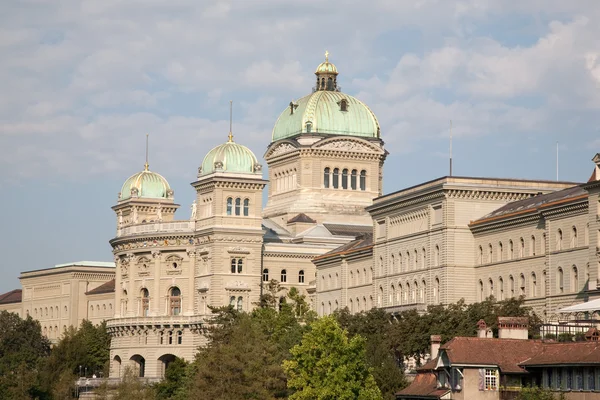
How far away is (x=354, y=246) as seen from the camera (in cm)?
17912

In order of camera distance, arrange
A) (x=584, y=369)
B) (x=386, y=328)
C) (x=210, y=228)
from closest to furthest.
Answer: (x=584, y=369) → (x=386, y=328) → (x=210, y=228)

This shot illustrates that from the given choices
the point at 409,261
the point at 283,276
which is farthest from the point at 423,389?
the point at 283,276

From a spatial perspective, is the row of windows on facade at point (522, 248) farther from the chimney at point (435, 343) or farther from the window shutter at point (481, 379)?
the window shutter at point (481, 379)

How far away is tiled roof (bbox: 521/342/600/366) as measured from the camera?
89.9m

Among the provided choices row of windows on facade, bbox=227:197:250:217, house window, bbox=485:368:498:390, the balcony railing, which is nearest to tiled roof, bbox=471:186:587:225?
house window, bbox=485:368:498:390

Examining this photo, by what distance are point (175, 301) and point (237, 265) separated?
10.2 meters

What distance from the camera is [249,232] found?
188m

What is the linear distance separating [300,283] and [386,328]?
5026 cm

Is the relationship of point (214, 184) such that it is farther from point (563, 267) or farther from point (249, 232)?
point (563, 267)

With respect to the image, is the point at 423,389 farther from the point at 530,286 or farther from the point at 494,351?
the point at 530,286

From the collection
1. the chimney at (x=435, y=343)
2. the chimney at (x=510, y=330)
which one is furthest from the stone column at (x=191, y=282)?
the chimney at (x=510, y=330)

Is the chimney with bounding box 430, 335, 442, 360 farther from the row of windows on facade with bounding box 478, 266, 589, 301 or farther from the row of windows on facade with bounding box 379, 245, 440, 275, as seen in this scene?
the row of windows on facade with bounding box 379, 245, 440, 275

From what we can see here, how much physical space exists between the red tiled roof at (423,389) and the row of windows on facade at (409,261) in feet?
141

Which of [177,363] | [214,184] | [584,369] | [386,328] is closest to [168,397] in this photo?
[177,363]
